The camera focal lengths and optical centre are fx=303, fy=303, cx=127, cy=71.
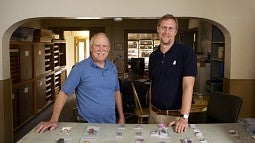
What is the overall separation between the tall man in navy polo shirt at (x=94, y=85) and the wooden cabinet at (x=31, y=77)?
3.23 m

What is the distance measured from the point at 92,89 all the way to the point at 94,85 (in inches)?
1.4

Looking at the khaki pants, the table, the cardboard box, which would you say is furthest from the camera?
the cardboard box

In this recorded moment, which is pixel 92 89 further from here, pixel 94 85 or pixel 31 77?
pixel 31 77

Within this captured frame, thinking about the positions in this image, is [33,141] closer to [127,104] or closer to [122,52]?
[127,104]

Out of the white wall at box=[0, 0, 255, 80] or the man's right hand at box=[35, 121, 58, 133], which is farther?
the white wall at box=[0, 0, 255, 80]

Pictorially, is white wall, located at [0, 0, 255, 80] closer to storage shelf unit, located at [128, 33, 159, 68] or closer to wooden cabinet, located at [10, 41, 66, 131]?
wooden cabinet, located at [10, 41, 66, 131]

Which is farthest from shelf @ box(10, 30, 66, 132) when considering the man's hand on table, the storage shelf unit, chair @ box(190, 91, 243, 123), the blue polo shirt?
the man's hand on table

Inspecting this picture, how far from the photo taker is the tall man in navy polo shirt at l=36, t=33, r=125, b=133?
2330 millimetres

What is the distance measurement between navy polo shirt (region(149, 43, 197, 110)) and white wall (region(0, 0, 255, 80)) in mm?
1762

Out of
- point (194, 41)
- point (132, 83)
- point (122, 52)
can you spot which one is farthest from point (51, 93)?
point (194, 41)

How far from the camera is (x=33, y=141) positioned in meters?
1.86

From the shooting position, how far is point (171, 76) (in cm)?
235

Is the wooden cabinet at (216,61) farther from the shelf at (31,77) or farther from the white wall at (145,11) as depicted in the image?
the shelf at (31,77)

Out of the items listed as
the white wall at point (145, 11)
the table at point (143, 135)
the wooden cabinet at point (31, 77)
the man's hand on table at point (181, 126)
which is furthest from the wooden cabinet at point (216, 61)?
the man's hand on table at point (181, 126)
